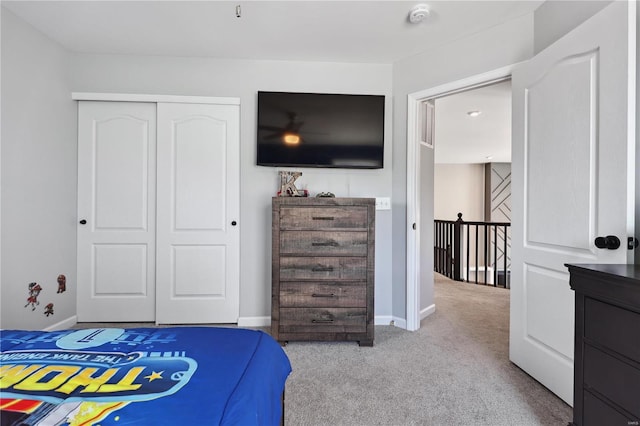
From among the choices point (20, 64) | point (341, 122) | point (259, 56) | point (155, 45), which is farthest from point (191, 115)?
point (341, 122)

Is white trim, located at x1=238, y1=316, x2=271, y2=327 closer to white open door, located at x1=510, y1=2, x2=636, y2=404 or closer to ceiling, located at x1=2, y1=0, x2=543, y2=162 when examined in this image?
white open door, located at x1=510, y1=2, x2=636, y2=404

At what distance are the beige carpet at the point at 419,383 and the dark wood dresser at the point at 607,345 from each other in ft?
1.91

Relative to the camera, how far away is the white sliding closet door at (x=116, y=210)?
2.87 meters

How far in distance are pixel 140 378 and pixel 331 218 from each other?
180cm

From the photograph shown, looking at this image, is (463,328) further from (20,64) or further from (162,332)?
(20,64)

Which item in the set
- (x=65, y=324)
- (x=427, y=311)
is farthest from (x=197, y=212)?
(x=427, y=311)

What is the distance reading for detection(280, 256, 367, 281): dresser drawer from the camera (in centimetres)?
246

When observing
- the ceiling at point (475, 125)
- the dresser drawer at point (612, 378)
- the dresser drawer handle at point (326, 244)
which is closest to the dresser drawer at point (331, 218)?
the dresser drawer handle at point (326, 244)

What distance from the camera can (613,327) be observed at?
105 centimetres

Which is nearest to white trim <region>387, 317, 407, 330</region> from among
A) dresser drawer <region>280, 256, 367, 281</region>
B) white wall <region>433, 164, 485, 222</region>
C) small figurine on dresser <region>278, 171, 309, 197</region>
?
dresser drawer <region>280, 256, 367, 281</region>

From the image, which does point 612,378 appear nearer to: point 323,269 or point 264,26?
point 323,269

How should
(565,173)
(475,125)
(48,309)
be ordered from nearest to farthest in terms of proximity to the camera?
(565,173), (48,309), (475,125)

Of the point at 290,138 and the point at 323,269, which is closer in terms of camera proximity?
the point at 323,269

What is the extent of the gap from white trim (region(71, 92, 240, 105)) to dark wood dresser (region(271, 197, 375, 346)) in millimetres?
1181
